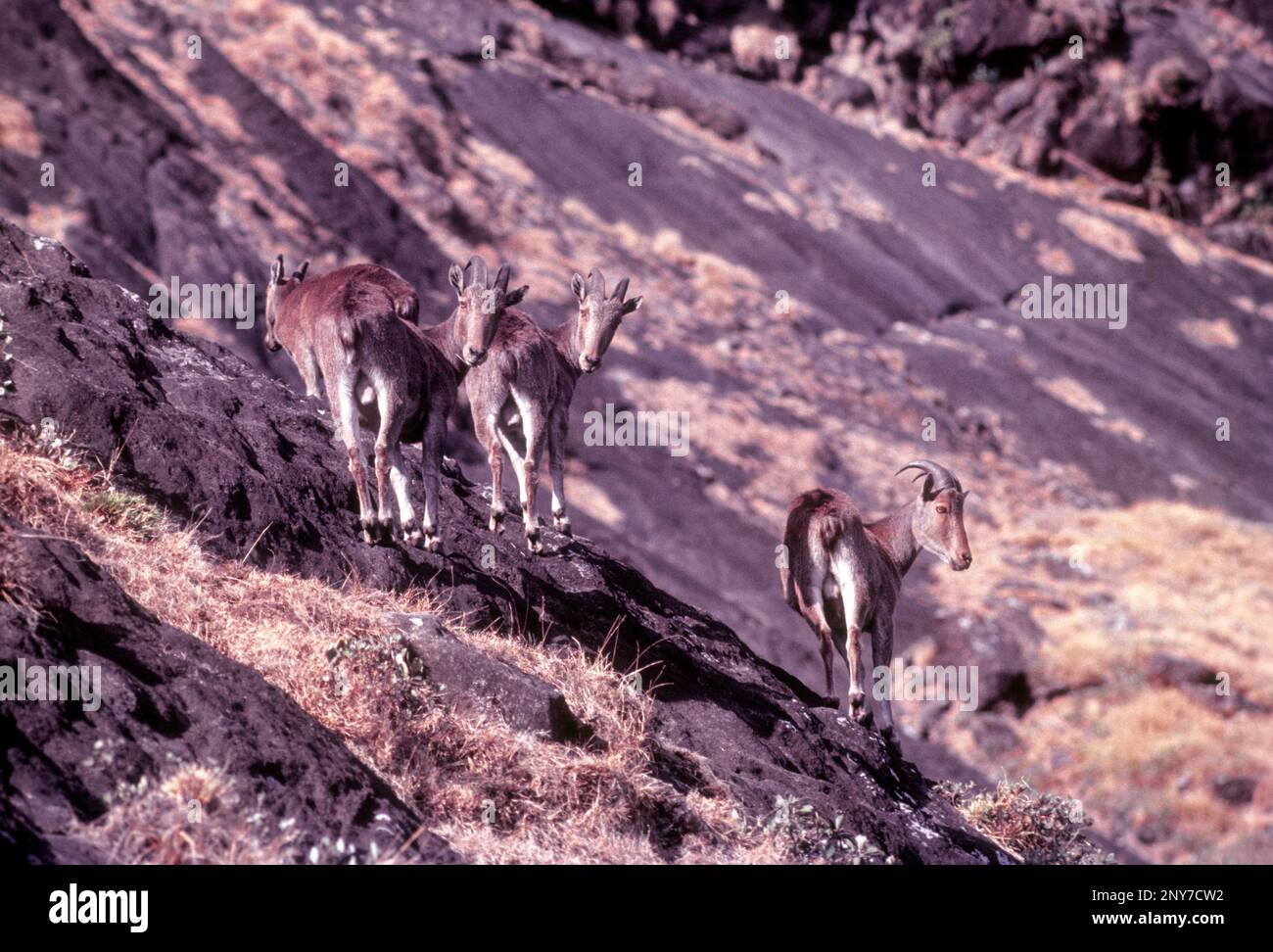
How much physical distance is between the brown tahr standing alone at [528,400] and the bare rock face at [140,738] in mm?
3466

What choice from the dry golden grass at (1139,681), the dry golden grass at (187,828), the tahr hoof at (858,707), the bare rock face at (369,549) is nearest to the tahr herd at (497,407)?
the tahr hoof at (858,707)

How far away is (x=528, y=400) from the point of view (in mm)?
11016

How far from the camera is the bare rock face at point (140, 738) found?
6336mm

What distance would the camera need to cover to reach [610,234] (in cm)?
4450

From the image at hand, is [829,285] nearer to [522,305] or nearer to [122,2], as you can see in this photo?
[522,305]

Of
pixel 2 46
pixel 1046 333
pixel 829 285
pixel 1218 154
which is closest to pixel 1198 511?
pixel 1046 333

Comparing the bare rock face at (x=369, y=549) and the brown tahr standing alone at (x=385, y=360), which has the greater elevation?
the brown tahr standing alone at (x=385, y=360)

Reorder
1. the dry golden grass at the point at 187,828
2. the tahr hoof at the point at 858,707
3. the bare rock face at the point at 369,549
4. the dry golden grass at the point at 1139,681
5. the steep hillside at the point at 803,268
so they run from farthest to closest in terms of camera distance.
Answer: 1. the steep hillside at the point at 803,268
2. the dry golden grass at the point at 1139,681
3. the tahr hoof at the point at 858,707
4. the bare rock face at the point at 369,549
5. the dry golden grass at the point at 187,828

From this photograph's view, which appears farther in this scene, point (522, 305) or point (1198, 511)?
point (1198, 511)

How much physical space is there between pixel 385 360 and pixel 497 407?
5.64 ft

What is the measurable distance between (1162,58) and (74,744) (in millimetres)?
62364

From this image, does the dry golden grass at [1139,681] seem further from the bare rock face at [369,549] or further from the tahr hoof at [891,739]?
the bare rock face at [369,549]

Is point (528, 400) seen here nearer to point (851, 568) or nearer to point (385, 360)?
point (385, 360)

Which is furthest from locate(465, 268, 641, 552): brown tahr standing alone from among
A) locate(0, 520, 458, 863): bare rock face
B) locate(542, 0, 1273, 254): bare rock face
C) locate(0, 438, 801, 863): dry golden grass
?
locate(542, 0, 1273, 254): bare rock face
